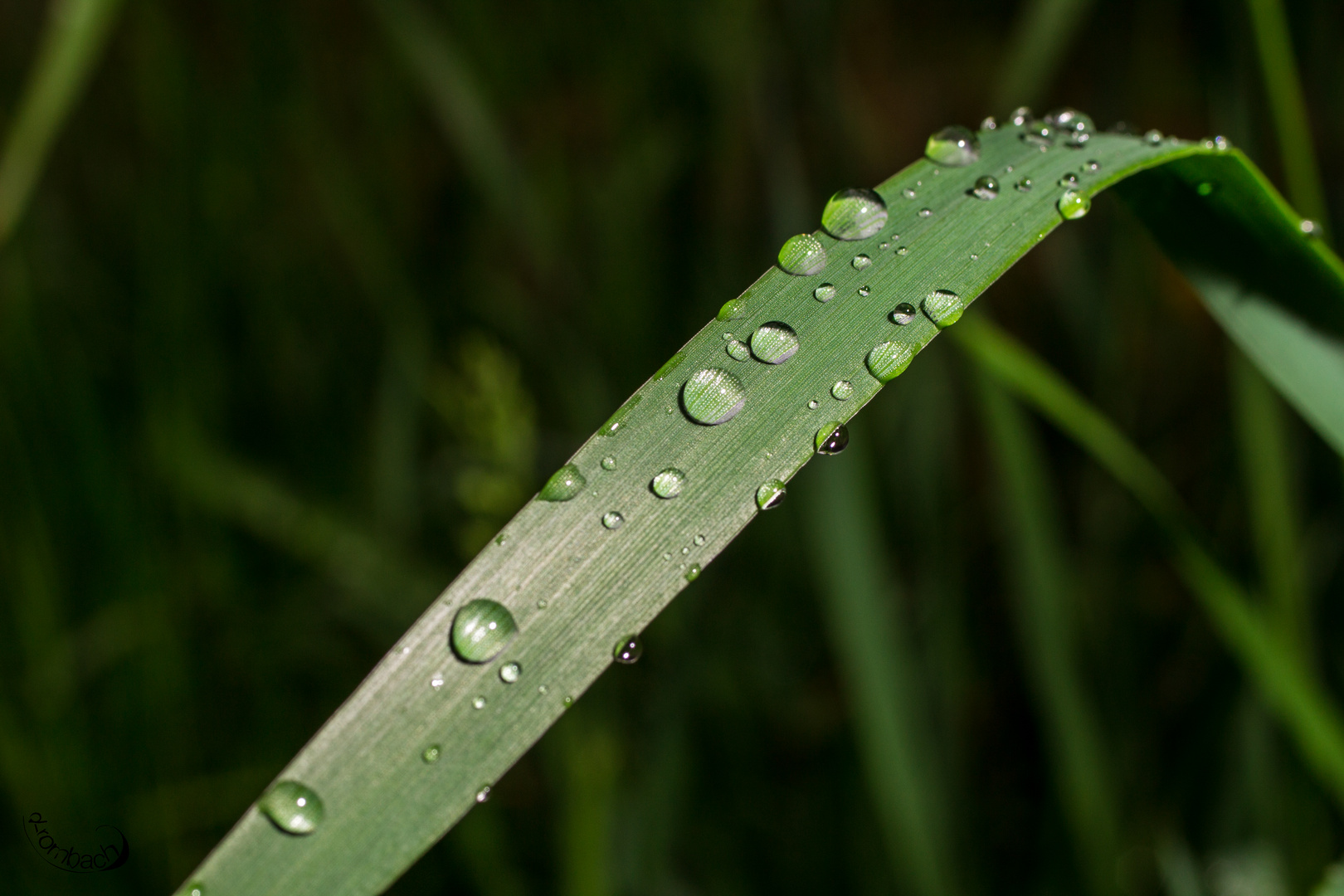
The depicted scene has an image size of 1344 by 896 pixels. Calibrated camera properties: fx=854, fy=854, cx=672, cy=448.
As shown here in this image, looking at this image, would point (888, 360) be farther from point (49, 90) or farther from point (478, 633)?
point (49, 90)

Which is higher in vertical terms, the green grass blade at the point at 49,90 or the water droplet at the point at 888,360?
the green grass blade at the point at 49,90

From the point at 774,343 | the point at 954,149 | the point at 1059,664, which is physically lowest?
the point at 1059,664

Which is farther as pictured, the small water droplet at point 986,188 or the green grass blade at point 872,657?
the green grass blade at point 872,657

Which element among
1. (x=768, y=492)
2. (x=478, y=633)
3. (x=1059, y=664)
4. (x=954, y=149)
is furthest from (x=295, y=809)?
(x=1059, y=664)

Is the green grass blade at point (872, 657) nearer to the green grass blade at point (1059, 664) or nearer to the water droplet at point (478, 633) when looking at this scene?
the green grass blade at point (1059, 664)

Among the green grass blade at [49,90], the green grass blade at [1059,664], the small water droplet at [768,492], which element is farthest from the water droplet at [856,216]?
the green grass blade at [49,90]
